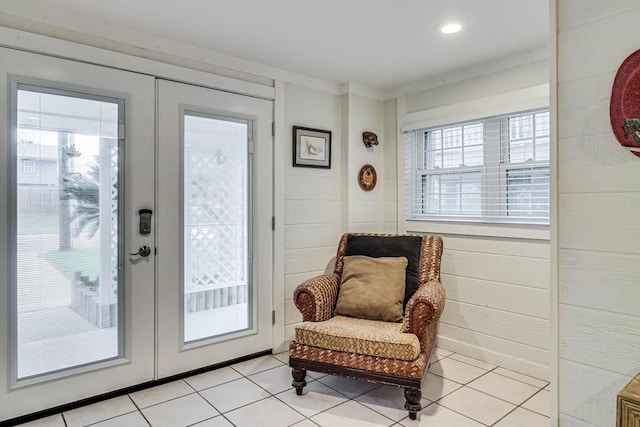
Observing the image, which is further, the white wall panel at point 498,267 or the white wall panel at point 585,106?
the white wall panel at point 498,267

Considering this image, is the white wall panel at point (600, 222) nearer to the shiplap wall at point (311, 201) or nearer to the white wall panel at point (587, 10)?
the white wall panel at point (587, 10)

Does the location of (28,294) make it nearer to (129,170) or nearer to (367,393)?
(129,170)

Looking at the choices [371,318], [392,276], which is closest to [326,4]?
[392,276]

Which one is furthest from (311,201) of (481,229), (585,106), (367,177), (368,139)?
(585,106)

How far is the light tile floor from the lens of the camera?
7.11ft

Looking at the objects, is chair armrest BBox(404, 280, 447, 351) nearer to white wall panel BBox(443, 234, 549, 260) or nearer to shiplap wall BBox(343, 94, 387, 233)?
white wall panel BBox(443, 234, 549, 260)

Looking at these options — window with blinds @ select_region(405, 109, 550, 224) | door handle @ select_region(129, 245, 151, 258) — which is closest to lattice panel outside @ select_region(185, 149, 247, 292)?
door handle @ select_region(129, 245, 151, 258)

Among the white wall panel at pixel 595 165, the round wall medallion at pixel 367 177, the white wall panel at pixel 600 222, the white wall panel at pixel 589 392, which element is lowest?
the white wall panel at pixel 589 392

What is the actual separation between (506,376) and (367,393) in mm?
1028

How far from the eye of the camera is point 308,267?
3369 millimetres

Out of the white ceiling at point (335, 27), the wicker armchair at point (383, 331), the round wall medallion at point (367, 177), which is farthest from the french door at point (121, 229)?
the round wall medallion at point (367, 177)

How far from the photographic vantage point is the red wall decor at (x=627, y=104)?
4.43 ft

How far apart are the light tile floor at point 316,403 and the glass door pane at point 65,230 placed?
0.38 meters

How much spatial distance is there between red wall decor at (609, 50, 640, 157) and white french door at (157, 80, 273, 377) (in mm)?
2229
